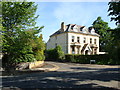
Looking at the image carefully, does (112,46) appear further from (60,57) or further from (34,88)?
(60,57)

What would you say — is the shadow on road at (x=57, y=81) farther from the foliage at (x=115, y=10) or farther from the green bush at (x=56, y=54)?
the green bush at (x=56, y=54)

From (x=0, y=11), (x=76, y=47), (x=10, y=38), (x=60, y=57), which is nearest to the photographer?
(x=0, y=11)

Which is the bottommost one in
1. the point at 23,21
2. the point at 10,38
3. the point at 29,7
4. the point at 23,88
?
the point at 23,88

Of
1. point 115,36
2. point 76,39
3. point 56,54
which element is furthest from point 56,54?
point 115,36

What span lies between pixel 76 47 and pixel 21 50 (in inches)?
1194

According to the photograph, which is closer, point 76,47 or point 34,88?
point 34,88

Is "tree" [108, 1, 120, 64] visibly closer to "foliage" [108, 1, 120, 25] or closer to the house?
"foliage" [108, 1, 120, 25]

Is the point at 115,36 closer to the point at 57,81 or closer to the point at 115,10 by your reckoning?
the point at 115,10

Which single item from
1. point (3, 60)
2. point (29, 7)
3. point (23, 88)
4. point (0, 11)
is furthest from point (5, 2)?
point (23, 88)

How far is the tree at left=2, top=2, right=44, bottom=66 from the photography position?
1409 cm

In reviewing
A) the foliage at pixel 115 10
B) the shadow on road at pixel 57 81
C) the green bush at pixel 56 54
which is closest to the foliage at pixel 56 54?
the green bush at pixel 56 54

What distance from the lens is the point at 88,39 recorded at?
46.6 meters

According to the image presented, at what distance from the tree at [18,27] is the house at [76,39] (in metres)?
27.5

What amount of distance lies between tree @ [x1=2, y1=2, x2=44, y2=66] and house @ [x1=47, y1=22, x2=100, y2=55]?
2747 centimetres
